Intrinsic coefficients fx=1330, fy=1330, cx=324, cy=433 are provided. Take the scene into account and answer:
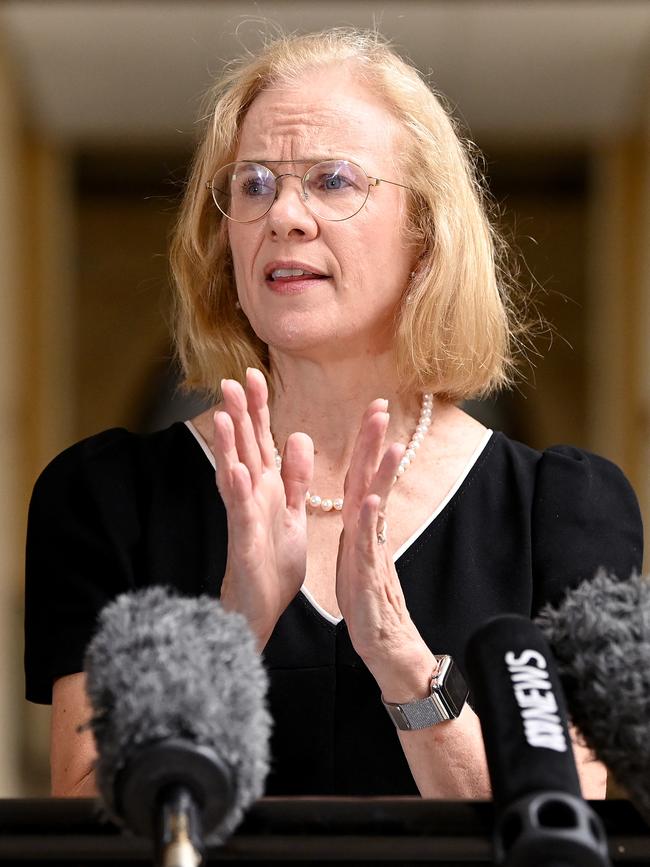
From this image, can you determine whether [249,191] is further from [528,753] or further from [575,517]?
[528,753]

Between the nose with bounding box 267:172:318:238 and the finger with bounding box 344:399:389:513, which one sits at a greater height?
the nose with bounding box 267:172:318:238

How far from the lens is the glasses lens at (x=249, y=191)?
5.34ft

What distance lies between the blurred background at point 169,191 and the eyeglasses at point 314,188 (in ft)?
8.15

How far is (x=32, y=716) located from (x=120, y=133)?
3110mm

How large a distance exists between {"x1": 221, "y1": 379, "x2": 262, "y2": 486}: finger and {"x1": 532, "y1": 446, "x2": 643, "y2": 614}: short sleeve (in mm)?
450

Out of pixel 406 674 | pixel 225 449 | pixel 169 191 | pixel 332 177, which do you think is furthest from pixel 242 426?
pixel 169 191

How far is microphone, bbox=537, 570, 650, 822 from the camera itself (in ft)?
2.94

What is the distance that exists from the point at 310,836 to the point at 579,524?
87 centimetres

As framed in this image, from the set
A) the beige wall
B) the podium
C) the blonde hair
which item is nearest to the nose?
the blonde hair

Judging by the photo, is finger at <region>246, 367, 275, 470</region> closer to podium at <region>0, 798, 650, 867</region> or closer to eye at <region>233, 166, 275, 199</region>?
eye at <region>233, 166, 275, 199</region>

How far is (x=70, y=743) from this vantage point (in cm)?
149

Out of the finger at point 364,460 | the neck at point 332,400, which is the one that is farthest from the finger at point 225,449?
the neck at point 332,400

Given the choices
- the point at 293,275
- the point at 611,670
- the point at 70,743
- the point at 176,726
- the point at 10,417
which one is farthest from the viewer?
the point at 10,417

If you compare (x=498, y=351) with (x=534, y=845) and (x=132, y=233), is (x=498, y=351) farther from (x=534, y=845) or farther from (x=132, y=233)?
(x=132, y=233)
